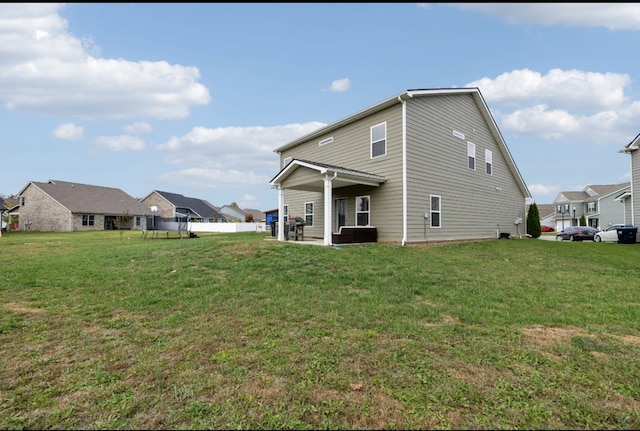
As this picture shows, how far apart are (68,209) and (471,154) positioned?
125ft

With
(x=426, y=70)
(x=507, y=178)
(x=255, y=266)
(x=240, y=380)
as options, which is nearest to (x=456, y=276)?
(x=255, y=266)

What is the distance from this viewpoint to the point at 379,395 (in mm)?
2344

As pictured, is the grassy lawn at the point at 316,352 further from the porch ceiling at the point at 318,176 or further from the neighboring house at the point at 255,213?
the neighboring house at the point at 255,213

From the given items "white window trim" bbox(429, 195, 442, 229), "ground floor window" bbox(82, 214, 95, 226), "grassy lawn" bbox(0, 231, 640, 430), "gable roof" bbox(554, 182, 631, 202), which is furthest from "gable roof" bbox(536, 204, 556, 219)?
"ground floor window" bbox(82, 214, 95, 226)

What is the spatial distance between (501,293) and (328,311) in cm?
325

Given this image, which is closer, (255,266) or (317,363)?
(317,363)

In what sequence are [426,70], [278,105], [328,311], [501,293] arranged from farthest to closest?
[278,105], [426,70], [501,293], [328,311]

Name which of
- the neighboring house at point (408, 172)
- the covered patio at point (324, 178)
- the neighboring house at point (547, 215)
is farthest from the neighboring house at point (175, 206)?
the neighboring house at point (547, 215)

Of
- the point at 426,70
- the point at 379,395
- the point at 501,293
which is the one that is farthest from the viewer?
the point at 426,70

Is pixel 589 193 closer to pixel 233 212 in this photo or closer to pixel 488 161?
pixel 488 161

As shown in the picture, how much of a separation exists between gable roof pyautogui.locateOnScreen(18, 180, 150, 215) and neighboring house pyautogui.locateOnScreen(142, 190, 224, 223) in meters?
4.59

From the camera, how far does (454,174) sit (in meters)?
14.4

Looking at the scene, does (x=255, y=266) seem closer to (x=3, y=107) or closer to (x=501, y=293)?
(x=501, y=293)

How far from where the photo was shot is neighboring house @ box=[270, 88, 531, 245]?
481 inches
